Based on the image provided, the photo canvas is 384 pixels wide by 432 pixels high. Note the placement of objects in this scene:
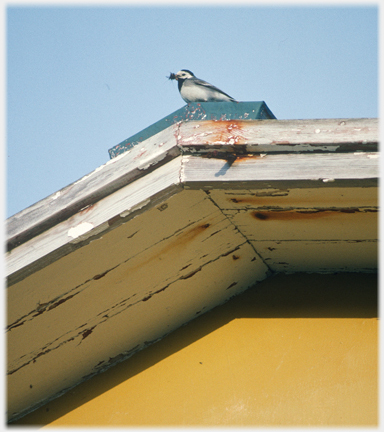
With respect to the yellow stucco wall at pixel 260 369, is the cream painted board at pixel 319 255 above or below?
above

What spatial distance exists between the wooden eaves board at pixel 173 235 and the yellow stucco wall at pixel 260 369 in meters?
0.06

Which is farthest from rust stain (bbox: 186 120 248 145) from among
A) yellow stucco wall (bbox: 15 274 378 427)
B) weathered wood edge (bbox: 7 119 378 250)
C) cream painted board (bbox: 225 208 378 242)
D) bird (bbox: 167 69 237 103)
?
bird (bbox: 167 69 237 103)

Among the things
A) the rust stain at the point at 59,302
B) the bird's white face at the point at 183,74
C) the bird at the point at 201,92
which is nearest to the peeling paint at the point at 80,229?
the rust stain at the point at 59,302

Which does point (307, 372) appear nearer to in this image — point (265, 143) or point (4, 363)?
point (265, 143)

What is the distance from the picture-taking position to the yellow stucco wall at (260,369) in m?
1.36

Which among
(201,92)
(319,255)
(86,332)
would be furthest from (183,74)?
(86,332)

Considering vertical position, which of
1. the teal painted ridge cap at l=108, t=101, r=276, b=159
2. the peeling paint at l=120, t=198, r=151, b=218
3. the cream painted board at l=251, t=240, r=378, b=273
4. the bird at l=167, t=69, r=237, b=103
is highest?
the bird at l=167, t=69, r=237, b=103

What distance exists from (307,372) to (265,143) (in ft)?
2.45

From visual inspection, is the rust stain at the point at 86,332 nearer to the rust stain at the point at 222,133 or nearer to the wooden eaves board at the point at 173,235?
the wooden eaves board at the point at 173,235

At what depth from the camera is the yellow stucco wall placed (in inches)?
53.5

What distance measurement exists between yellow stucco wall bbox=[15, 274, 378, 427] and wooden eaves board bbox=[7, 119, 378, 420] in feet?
0.20

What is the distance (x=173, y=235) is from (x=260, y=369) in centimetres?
52

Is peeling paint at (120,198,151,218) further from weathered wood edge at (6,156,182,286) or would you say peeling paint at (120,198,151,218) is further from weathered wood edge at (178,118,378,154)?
weathered wood edge at (178,118,378,154)

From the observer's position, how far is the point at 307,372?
4.66 ft
